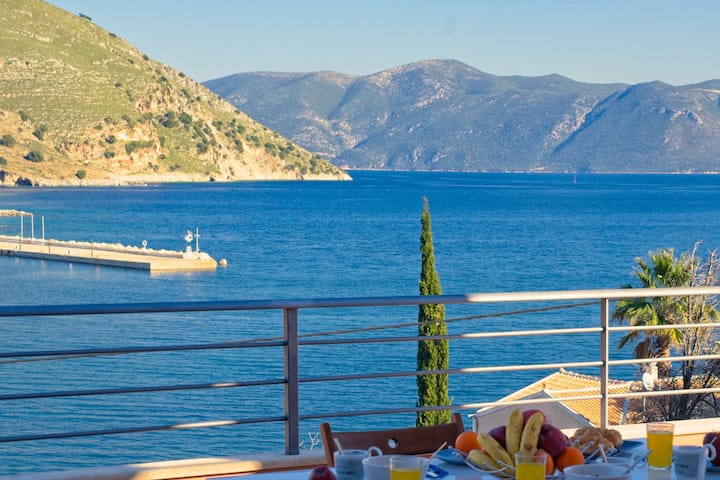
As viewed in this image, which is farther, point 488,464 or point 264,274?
point 264,274

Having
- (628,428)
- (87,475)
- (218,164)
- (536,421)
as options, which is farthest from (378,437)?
(218,164)

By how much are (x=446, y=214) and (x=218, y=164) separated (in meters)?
53.6

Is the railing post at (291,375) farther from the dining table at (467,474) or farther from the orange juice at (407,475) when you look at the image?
the orange juice at (407,475)

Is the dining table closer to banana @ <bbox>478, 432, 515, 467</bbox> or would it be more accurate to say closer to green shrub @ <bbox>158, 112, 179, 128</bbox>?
banana @ <bbox>478, 432, 515, 467</bbox>

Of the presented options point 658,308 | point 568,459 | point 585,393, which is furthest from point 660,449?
point 585,393

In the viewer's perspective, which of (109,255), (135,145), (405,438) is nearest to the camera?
(405,438)

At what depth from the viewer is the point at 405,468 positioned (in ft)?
6.95

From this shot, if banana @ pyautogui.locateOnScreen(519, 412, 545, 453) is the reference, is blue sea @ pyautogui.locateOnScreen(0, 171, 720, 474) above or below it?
below

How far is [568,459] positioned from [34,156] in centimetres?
12255

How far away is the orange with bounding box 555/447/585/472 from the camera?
2264 millimetres

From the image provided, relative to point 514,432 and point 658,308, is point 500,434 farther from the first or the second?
point 658,308

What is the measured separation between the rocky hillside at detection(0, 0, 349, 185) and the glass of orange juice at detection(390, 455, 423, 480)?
115m

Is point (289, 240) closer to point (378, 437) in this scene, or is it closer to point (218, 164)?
point (218, 164)

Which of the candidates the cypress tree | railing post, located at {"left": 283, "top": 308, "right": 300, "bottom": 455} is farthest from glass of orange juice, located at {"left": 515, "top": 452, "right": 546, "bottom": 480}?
the cypress tree
